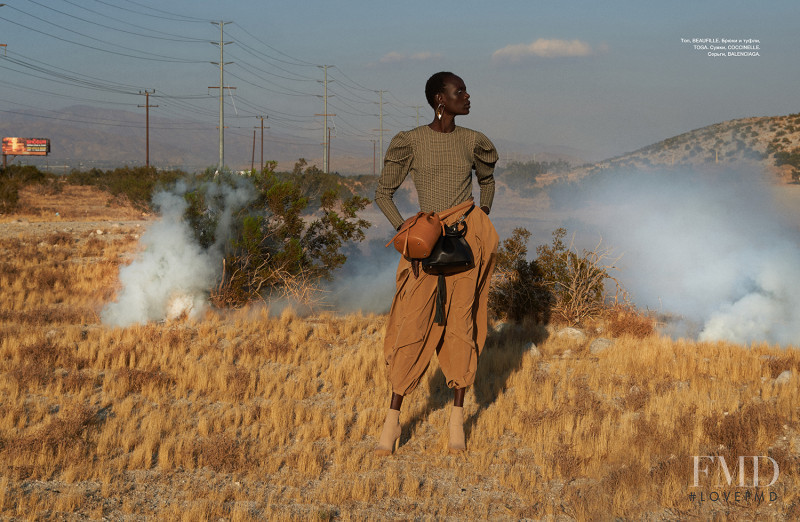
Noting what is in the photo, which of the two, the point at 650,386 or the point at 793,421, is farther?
the point at 650,386

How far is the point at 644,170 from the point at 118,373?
55.8m

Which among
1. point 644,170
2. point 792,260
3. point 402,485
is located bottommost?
point 402,485

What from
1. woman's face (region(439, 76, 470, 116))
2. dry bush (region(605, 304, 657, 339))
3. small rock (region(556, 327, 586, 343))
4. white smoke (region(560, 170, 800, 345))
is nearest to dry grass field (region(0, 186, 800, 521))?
small rock (region(556, 327, 586, 343))

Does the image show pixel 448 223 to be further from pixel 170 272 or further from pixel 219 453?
pixel 170 272

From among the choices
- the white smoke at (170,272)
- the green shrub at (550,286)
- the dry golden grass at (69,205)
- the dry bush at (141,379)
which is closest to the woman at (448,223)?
the dry bush at (141,379)

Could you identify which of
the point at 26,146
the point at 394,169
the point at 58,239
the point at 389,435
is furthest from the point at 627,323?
the point at 26,146

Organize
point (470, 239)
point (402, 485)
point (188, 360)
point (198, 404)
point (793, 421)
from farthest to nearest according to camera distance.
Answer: point (188, 360)
point (198, 404)
point (793, 421)
point (470, 239)
point (402, 485)

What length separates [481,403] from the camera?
6.14m

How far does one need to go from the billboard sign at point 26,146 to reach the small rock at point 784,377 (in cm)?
9259

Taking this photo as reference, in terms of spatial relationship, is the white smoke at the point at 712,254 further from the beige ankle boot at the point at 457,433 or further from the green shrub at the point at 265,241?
the beige ankle boot at the point at 457,433

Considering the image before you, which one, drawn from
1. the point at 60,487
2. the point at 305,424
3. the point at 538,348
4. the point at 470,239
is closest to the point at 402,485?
the point at 305,424

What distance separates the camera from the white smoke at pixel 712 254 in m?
10.5

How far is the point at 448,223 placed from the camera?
473cm

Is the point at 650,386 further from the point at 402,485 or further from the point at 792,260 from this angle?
the point at 792,260
